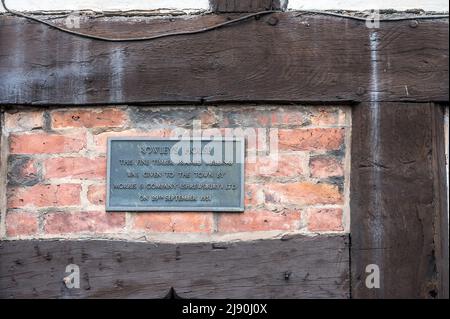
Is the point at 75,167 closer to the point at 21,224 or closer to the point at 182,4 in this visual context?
the point at 21,224

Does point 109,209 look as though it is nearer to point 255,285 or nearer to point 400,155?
point 255,285

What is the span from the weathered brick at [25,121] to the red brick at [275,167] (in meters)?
0.88

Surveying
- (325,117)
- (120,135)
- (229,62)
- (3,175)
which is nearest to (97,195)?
(120,135)

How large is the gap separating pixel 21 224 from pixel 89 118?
20.0 inches

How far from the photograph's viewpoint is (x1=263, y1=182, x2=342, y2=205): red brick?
121 inches

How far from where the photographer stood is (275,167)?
3.10 metres

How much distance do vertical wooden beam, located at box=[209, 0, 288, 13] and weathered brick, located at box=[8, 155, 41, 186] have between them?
977mm

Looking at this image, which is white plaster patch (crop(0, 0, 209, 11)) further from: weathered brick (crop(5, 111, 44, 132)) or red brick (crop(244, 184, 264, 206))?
red brick (crop(244, 184, 264, 206))

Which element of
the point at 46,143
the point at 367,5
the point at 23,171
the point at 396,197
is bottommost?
the point at 396,197
